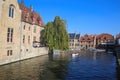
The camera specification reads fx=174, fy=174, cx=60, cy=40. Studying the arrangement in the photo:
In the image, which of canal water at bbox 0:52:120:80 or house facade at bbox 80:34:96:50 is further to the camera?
house facade at bbox 80:34:96:50

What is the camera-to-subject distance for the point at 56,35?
5459 cm

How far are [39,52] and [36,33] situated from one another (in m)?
6.68

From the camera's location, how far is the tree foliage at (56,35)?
53.6 m

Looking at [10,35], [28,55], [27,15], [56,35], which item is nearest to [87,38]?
[56,35]

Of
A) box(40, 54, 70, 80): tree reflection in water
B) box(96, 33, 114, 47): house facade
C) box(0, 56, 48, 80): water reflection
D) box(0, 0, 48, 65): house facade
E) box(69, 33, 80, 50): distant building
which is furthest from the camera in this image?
box(96, 33, 114, 47): house facade

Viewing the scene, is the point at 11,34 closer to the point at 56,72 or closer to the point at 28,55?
the point at 28,55

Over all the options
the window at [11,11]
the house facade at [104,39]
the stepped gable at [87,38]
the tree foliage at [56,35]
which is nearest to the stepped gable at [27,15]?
the tree foliage at [56,35]

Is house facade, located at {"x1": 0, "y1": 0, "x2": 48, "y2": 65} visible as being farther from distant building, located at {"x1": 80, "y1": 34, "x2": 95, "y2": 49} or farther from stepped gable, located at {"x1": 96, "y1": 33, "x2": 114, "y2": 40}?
stepped gable, located at {"x1": 96, "y1": 33, "x2": 114, "y2": 40}

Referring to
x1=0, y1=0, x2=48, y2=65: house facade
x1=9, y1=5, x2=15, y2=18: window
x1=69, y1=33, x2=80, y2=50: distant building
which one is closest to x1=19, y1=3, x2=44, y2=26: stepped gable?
x1=0, y1=0, x2=48, y2=65: house facade

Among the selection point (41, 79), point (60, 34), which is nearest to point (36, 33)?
point (60, 34)

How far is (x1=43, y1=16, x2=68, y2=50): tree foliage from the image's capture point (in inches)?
2110

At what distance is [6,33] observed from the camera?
30.0 meters

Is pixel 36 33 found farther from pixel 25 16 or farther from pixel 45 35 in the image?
pixel 25 16

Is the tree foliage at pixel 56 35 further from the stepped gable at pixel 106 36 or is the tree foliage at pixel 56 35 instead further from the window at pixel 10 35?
the stepped gable at pixel 106 36
